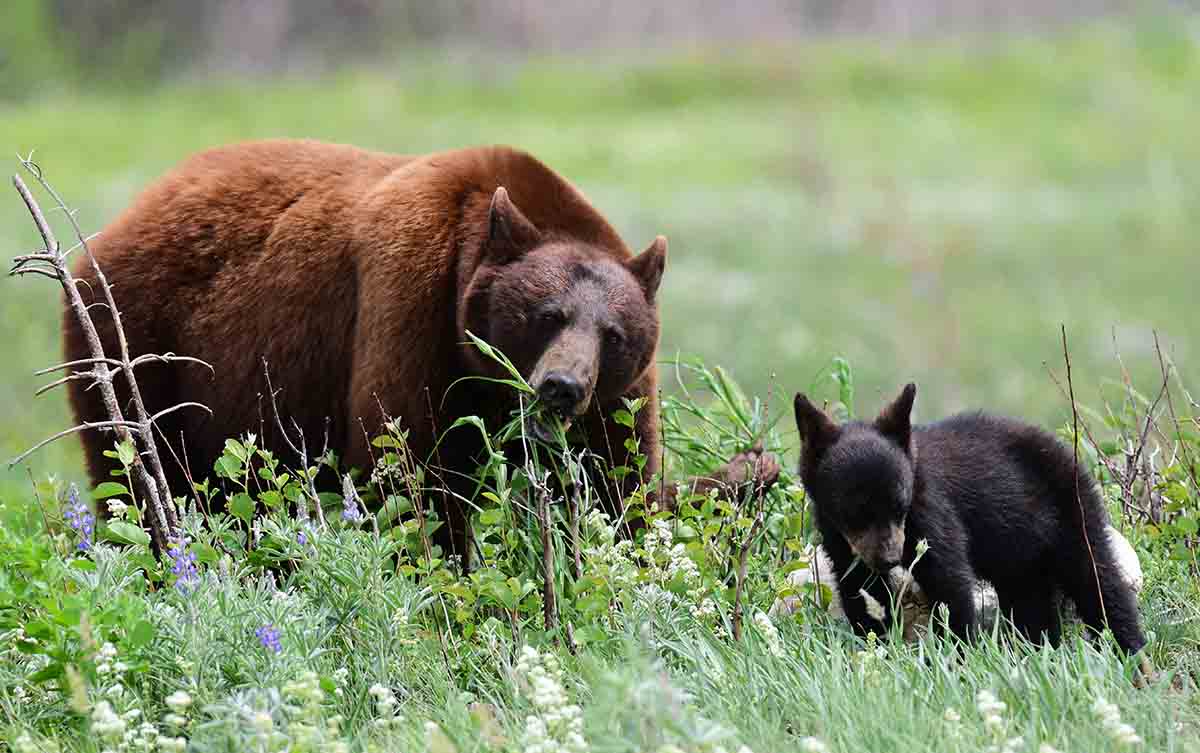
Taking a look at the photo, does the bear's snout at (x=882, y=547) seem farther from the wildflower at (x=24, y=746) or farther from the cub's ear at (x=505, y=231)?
the wildflower at (x=24, y=746)

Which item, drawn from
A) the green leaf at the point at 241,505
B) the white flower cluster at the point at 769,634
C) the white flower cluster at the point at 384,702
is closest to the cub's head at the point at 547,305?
the green leaf at the point at 241,505

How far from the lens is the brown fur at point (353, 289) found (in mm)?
5656

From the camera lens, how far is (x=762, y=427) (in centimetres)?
595

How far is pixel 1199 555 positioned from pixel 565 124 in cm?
2192

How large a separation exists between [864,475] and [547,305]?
57.0 inches

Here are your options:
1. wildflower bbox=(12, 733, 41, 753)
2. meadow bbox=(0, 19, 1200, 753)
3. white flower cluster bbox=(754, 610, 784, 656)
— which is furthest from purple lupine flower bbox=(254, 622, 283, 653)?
white flower cluster bbox=(754, 610, 784, 656)

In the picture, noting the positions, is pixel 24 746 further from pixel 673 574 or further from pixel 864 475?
pixel 864 475

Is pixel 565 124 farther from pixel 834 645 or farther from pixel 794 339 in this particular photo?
pixel 834 645

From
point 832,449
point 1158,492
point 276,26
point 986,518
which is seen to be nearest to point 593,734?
point 832,449

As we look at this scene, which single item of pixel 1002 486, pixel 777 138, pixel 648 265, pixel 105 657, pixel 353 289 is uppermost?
pixel 648 265

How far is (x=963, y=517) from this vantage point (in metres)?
4.91

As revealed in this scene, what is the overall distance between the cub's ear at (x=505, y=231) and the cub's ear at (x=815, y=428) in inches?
53.1

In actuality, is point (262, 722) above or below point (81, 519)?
above

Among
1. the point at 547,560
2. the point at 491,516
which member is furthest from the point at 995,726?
the point at 491,516
